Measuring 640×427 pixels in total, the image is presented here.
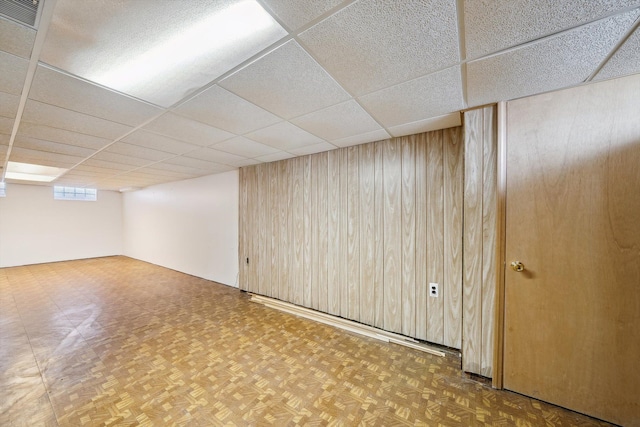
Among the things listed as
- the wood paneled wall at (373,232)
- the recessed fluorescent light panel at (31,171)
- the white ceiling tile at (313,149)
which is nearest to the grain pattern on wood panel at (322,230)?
the wood paneled wall at (373,232)

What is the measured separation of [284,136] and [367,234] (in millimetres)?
1553

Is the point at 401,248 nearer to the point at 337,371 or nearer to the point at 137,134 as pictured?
the point at 337,371

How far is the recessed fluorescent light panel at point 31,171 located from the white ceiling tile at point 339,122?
5.12 m

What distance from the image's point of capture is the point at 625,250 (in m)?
1.51

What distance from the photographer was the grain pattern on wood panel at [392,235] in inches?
106

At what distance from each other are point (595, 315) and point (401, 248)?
148 cm

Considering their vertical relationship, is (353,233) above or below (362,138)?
below

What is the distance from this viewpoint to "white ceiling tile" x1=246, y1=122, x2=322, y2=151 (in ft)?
7.92

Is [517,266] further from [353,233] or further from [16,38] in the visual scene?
[16,38]

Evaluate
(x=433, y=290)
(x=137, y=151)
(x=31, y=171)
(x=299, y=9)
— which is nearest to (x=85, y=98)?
(x=137, y=151)

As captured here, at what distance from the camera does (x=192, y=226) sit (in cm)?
547

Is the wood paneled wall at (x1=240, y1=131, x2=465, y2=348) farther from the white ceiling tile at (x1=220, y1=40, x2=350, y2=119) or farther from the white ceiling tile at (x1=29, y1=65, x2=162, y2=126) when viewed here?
the white ceiling tile at (x1=29, y1=65, x2=162, y2=126)

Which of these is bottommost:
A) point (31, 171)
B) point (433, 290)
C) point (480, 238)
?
point (433, 290)

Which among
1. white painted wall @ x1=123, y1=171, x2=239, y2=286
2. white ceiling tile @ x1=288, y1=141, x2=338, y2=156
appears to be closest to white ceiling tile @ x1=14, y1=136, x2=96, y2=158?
white painted wall @ x1=123, y1=171, x2=239, y2=286
